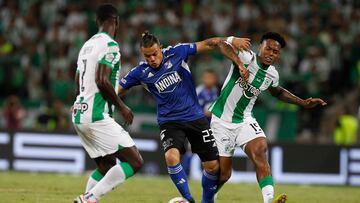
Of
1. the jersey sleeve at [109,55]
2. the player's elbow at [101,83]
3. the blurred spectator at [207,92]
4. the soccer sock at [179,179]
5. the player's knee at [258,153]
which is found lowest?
the soccer sock at [179,179]

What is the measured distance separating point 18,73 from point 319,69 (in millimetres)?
8303

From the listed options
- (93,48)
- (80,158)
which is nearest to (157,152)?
(80,158)

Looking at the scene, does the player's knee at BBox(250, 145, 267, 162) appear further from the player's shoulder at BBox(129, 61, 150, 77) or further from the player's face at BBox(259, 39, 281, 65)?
the player's shoulder at BBox(129, 61, 150, 77)

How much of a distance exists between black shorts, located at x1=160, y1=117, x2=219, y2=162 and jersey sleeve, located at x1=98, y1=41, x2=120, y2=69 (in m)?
1.91

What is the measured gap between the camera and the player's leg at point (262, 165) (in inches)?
436

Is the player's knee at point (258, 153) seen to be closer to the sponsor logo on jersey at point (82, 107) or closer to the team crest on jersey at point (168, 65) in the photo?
the team crest on jersey at point (168, 65)

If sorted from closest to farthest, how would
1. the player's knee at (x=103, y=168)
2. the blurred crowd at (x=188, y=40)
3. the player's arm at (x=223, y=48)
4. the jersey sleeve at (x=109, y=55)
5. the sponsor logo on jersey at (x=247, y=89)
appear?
1. the jersey sleeve at (x=109, y=55)
2. the player's knee at (x=103, y=168)
3. the player's arm at (x=223, y=48)
4. the sponsor logo on jersey at (x=247, y=89)
5. the blurred crowd at (x=188, y=40)

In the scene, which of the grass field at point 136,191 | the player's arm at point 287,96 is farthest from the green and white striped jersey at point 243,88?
the grass field at point 136,191

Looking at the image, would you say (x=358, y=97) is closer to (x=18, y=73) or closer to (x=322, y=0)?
(x=322, y=0)

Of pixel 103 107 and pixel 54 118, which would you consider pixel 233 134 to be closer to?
pixel 103 107

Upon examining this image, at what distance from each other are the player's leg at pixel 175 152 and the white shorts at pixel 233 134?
56 cm

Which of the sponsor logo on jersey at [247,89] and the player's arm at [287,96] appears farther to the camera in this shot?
the player's arm at [287,96]

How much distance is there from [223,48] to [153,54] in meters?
0.95

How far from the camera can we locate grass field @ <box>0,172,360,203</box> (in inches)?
514
